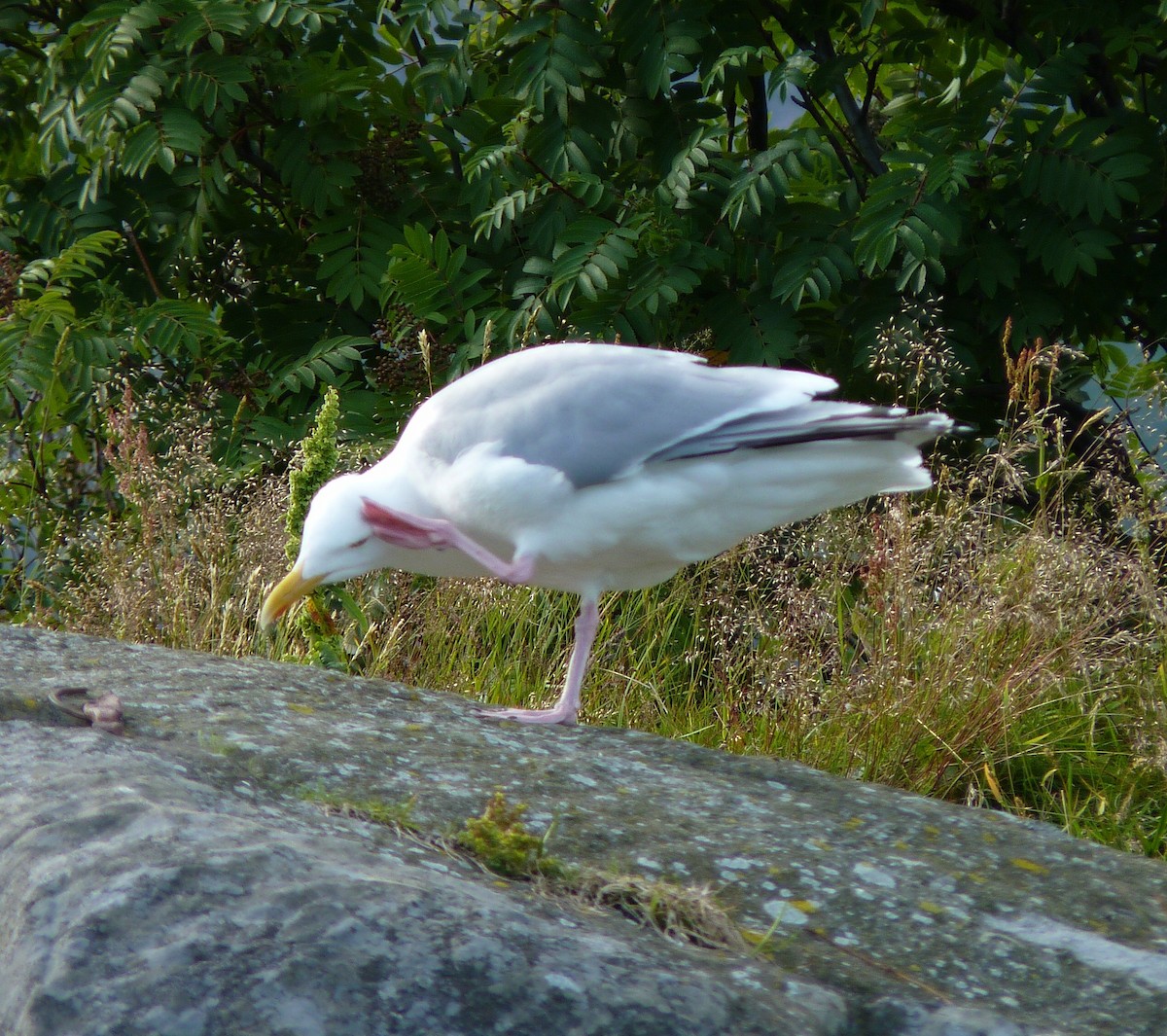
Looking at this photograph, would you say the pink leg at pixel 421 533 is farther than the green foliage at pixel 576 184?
No

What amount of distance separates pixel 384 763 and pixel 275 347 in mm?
3324

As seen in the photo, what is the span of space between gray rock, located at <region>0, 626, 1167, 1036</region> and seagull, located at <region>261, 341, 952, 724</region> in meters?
0.41

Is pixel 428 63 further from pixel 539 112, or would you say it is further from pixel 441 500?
pixel 441 500

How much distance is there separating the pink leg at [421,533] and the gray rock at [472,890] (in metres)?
0.40

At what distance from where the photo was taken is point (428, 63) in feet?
17.4

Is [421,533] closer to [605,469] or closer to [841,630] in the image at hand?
[605,469]

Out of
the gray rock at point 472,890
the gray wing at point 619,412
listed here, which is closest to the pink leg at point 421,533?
the gray wing at point 619,412

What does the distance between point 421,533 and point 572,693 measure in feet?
1.72

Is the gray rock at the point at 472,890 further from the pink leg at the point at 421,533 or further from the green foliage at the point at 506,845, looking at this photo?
the pink leg at the point at 421,533

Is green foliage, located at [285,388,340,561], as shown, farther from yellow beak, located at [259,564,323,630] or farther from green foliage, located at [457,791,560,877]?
green foliage, located at [457,791,560,877]

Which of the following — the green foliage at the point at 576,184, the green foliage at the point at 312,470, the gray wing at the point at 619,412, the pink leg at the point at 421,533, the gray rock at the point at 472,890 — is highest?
the green foliage at the point at 576,184

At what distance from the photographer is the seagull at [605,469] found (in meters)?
2.97

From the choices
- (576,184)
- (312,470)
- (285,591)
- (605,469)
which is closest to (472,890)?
(605,469)

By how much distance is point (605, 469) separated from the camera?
117 inches
